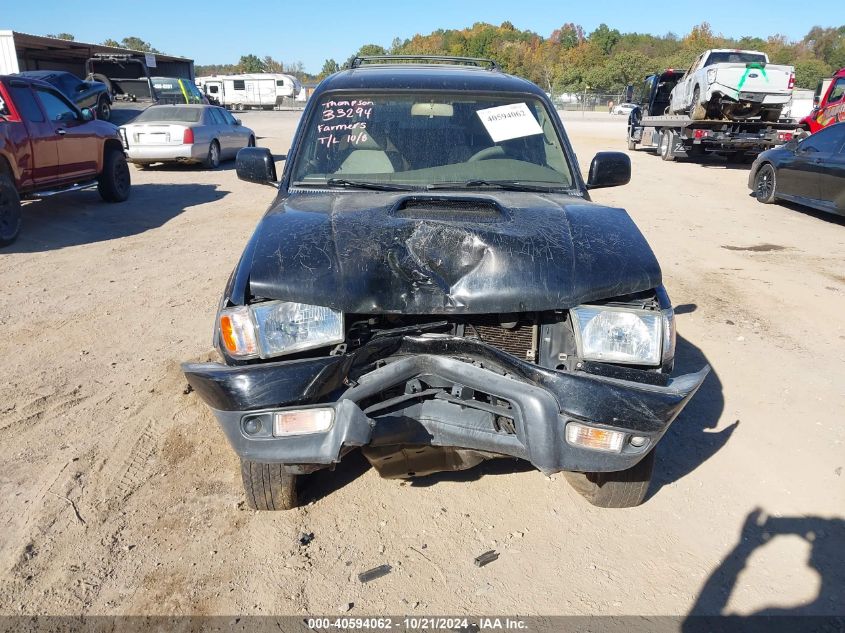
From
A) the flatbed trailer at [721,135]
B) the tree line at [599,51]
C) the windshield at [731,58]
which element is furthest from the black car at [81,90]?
the tree line at [599,51]

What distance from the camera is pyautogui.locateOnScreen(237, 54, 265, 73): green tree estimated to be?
311 feet

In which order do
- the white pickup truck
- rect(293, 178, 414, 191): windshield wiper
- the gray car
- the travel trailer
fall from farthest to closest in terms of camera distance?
the travel trailer < the white pickup truck < the gray car < rect(293, 178, 414, 191): windshield wiper

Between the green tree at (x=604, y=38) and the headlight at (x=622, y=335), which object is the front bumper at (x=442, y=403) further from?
the green tree at (x=604, y=38)

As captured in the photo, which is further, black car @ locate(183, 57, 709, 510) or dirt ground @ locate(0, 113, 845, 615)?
dirt ground @ locate(0, 113, 845, 615)

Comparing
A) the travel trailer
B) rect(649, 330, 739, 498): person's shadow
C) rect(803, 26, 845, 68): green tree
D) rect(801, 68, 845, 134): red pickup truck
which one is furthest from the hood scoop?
rect(803, 26, 845, 68): green tree

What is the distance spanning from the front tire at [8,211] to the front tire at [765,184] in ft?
39.0

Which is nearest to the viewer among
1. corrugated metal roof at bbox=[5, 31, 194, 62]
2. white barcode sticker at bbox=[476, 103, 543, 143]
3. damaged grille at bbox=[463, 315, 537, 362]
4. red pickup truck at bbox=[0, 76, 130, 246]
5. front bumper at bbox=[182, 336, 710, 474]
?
front bumper at bbox=[182, 336, 710, 474]

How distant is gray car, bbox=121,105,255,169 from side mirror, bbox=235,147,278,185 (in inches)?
423

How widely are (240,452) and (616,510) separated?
185cm

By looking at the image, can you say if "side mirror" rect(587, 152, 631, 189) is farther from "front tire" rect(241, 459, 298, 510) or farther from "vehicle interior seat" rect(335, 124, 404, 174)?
"front tire" rect(241, 459, 298, 510)

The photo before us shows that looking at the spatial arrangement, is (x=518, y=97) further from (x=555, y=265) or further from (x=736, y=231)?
(x=736, y=231)

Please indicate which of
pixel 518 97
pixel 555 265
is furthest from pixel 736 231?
pixel 555 265

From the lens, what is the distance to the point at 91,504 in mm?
3012

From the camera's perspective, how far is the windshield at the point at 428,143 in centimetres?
352
